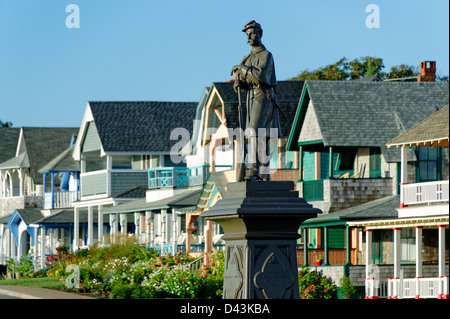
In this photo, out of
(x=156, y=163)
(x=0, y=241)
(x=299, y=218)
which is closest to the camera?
(x=299, y=218)

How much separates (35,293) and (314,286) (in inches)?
361

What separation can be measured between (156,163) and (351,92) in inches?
779

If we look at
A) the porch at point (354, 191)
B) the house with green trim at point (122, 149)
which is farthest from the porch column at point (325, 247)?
the house with green trim at point (122, 149)

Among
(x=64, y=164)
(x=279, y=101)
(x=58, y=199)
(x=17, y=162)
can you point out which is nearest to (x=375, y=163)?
(x=279, y=101)

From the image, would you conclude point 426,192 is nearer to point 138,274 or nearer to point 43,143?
point 138,274

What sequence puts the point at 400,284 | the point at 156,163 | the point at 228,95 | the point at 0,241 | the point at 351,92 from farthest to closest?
the point at 0,241 < the point at 156,163 < the point at 228,95 < the point at 351,92 < the point at 400,284

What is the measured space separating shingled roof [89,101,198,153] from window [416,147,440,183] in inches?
863

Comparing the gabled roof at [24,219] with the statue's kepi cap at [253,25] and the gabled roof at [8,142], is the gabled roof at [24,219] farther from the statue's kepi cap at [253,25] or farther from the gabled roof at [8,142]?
the statue's kepi cap at [253,25]

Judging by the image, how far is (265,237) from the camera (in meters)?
15.8

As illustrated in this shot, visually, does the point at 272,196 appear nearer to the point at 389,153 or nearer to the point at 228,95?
the point at 389,153

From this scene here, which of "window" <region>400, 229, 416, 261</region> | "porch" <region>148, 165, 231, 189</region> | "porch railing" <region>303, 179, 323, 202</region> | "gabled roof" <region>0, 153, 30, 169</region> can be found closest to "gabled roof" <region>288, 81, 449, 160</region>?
"porch railing" <region>303, 179, 323, 202</region>

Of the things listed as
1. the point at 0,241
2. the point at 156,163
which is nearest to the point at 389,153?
the point at 156,163

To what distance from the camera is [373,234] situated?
128 ft
